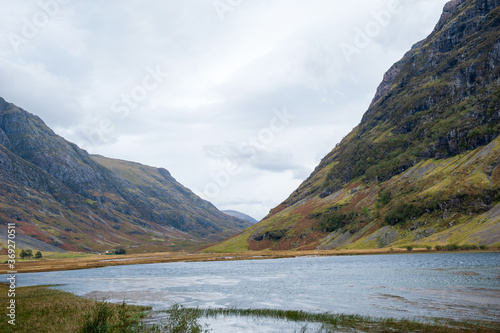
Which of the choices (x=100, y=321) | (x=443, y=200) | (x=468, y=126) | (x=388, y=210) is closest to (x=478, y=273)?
(x=100, y=321)

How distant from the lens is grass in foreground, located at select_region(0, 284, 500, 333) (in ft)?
88.6

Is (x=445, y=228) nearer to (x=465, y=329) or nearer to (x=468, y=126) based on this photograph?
(x=468, y=126)

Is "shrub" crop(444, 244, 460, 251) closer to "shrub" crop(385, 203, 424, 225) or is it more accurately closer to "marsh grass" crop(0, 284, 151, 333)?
"shrub" crop(385, 203, 424, 225)

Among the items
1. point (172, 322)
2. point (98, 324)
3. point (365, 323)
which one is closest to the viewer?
point (98, 324)

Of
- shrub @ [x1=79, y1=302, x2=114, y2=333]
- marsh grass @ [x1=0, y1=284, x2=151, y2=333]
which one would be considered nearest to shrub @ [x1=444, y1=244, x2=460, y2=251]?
marsh grass @ [x1=0, y1=284, x2=151, y2=333]

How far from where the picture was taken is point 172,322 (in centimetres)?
3219

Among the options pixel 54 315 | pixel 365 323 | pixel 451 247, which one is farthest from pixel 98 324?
pixel 451 247

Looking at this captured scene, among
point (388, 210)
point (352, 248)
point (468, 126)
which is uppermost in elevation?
point (468, 126)

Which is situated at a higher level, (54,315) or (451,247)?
(54,315)

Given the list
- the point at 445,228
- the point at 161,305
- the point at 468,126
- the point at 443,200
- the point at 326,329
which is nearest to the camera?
the point at 326,329

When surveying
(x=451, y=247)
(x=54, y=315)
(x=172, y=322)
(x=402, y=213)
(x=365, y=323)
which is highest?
(x=402, y=213)

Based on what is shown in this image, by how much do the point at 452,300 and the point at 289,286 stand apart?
28497 mm

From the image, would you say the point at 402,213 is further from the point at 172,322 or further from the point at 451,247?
the point at 172,322

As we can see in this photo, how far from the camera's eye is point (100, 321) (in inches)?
1038
